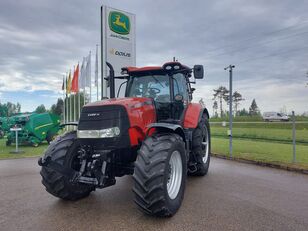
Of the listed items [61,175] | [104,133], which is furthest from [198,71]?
[61,175]

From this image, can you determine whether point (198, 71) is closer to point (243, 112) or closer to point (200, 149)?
point (200, 149)

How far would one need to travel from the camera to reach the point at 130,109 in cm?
438

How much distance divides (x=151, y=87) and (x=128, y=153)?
62.6 inches

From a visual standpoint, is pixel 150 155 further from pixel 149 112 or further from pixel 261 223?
pixel 261 223

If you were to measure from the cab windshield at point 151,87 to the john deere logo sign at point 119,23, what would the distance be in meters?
5.88

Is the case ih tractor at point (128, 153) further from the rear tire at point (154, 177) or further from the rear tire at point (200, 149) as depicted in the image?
the rear tire at point (200, 149)

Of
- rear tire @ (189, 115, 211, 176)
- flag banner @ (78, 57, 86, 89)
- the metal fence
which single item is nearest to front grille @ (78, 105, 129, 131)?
rear tire @ (189, 115, 211, 176)

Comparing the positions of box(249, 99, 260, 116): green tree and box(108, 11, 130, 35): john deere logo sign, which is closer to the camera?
box(108, 11, 130, 35): john deere logo sign

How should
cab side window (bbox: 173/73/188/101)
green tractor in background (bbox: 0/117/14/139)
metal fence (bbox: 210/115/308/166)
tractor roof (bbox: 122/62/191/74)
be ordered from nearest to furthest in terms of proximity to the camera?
1. tractor roof (bbox: 122/62/191/74)
2. cab side window (bbox: 173/73/188/101)
3. metal fence (bbox: 210/115/308/166)
4. green tractor in background (bbox: 0/117/14/139)

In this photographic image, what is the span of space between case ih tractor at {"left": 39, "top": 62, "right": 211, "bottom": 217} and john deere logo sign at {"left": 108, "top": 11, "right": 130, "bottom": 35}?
19.9 ft

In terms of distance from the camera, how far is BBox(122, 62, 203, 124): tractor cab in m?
5.41

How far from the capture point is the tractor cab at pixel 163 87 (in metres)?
5.41

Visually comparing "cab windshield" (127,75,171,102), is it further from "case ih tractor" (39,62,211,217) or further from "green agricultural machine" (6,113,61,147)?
"green agricultural machine" (6,113,61,147)

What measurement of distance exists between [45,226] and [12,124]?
12467 mm
